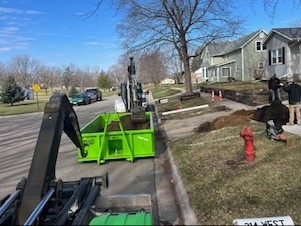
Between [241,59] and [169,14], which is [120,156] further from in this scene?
[241,59]

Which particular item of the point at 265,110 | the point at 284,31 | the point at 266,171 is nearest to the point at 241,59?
the point at 284,31

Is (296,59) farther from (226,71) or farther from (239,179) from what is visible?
(239,179)

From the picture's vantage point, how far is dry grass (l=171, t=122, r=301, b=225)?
15.8ft

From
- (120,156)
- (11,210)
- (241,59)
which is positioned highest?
(241,59)

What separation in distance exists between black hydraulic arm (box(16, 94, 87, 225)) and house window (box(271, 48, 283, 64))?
32463 millimetres

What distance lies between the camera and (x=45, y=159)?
3449 millimetres

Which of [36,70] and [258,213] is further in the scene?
[36,70]

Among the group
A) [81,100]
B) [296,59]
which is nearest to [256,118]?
[296,59]

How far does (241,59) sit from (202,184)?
142ft

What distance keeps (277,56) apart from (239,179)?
3065 centimetres

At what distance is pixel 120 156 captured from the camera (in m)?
9.46

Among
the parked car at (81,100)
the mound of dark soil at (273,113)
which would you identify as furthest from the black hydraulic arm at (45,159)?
the parked car at (81,100)

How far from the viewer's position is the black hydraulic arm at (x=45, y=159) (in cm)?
320

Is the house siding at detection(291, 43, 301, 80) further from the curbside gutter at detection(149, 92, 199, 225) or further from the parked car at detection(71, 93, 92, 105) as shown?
the curbside gutter at detection(149, 92, 199, 225)
